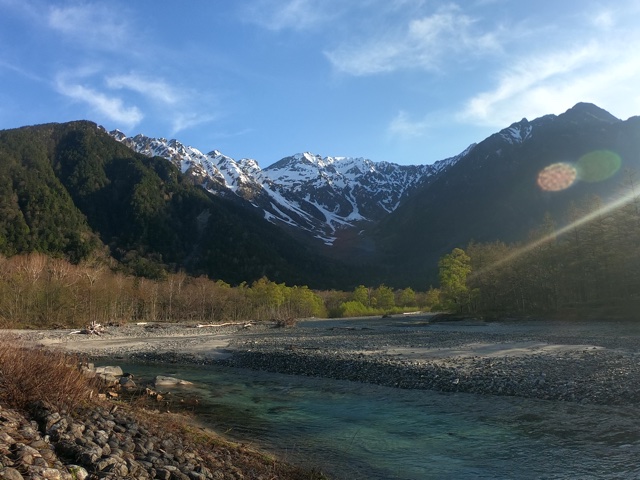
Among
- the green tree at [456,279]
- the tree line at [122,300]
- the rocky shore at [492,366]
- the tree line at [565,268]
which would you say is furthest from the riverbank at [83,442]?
the green tree at [456,279]

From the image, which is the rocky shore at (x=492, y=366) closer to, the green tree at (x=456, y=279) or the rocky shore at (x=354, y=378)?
the rocky shore at (x=354, y=378)

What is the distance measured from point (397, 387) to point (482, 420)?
252 inches

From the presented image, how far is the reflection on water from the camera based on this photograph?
10.7 metres

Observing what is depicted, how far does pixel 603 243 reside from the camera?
211 feet

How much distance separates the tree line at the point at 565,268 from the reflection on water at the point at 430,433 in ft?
168

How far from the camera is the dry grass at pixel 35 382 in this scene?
8.44 m

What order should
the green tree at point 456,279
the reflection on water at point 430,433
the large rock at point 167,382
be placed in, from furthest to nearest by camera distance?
the green tree at point 456,279 → the large rock at point 167,382 → the reflection on water at point 430,433

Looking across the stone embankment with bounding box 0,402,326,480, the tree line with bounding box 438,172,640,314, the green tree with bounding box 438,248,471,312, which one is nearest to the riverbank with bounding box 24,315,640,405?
the stone embankment with bounding box 0,402,326,480

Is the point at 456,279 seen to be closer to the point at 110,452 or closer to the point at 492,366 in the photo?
the point at 492,366

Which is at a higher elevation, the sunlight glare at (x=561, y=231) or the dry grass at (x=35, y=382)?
the sunlight glare at (x=561, y=231)

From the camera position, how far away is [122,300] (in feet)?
303

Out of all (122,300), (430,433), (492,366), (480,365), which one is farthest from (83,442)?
(122,300)

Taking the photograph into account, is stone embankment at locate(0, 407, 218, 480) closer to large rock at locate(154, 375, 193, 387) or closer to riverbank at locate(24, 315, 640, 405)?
large rock at locate(154, 375, 193, 387)

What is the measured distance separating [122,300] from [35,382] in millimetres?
91738
